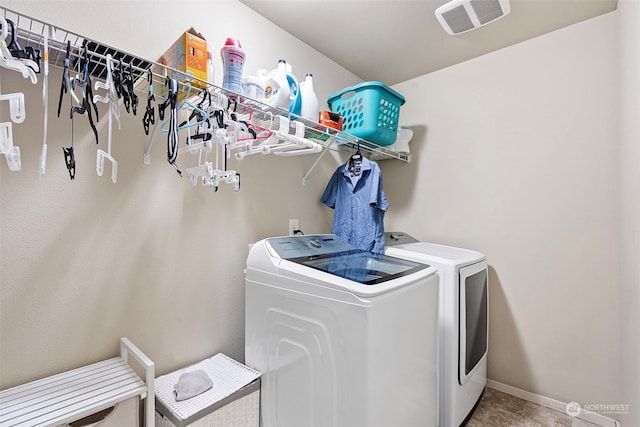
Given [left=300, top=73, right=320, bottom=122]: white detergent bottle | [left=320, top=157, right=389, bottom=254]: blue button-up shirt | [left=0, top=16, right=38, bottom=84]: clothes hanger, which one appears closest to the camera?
[left=0, top=16, right=38, bottom=84]: clothes hanger

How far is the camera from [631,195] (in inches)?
53.7

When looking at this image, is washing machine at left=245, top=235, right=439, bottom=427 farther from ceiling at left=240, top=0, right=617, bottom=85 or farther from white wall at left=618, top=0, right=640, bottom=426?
ceiling at left=240, top=0, right=617, bottom=85

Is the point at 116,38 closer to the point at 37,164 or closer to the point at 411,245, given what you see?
the point at 37,164


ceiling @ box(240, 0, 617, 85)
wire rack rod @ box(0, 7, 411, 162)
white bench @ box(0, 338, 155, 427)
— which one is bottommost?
white bench @ box(0, 338, 155, 427)

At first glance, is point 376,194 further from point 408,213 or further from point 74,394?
point 74,394

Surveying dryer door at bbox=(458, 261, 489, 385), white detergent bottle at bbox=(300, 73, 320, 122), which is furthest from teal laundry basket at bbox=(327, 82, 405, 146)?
dryer door at bbox=(458, 261, 489, 385)

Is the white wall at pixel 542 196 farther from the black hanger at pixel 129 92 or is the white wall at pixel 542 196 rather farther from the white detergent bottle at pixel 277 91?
the black hanger at pixel 129 92

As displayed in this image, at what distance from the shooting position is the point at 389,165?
2855mm

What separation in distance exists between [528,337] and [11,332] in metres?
2.86

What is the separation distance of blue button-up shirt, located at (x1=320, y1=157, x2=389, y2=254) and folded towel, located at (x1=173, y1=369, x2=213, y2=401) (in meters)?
1.16

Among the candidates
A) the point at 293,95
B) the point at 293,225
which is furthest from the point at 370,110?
the point at 293,225

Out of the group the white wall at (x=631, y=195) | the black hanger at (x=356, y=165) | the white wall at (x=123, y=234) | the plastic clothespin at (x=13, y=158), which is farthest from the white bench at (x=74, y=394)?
the white wall at (x=631, y=195)

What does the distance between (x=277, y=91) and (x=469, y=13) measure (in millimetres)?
1220

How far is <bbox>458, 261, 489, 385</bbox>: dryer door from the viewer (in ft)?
5.75
